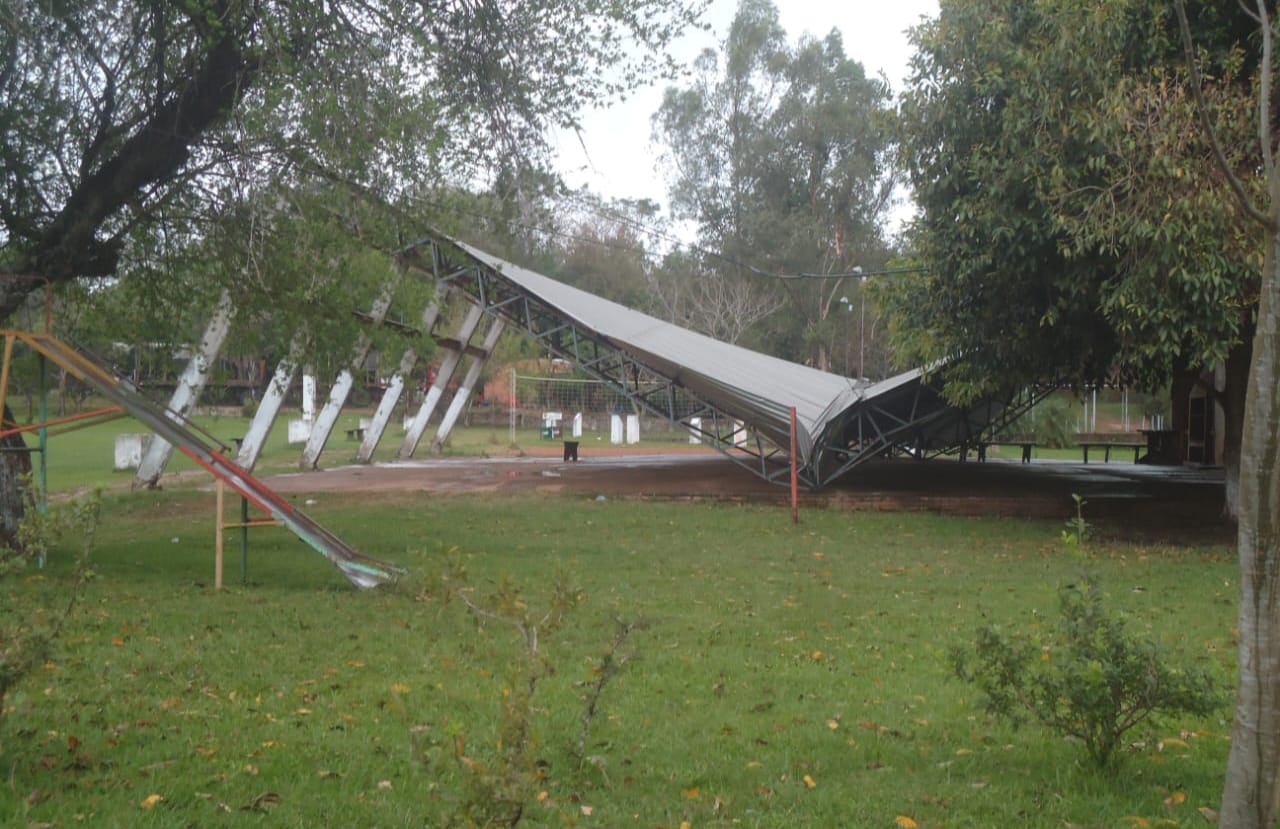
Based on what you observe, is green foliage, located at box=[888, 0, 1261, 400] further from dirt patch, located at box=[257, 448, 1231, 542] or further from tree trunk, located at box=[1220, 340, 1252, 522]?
dirt patch, located at box=[257, 448, 1231, 542]

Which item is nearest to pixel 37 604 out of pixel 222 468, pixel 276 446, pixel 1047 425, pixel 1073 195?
pixel 222 468

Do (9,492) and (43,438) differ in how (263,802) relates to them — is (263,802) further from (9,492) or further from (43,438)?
(9,492)

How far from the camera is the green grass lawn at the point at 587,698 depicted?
14.1 feet

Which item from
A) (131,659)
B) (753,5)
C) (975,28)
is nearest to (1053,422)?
(753,5)

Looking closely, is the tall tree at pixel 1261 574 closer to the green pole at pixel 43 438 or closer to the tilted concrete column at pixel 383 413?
the green pole at pixel 43 438

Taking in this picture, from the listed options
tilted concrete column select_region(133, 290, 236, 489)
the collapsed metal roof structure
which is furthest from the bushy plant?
tilted concrete column select_region(133, 290, 236, 489)

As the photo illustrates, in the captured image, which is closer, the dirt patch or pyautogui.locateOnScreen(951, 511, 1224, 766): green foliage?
pyautogui.locateOnScreen(951, 511, 1224, 766): green foliage

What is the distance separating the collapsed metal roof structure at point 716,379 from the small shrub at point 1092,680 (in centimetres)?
1198

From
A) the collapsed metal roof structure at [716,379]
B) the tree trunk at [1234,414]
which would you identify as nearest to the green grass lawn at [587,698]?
the tree trunk at [1234,414]

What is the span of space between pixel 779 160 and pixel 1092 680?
40.3m

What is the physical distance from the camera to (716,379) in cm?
1802

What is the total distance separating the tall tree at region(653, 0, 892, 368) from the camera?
42312mm

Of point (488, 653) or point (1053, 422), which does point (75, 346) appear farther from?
point (1053, 422)

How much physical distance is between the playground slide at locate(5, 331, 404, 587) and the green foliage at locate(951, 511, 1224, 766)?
5652 mm
